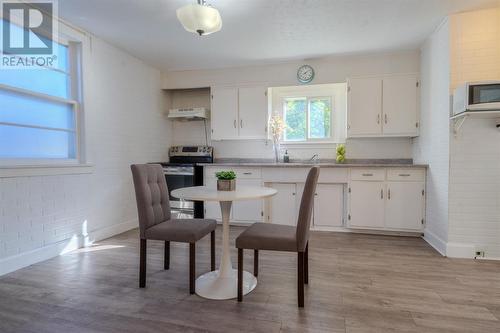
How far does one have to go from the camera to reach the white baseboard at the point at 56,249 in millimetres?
2513

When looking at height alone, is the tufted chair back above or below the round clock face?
below

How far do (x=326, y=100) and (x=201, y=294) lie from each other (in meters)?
3.38

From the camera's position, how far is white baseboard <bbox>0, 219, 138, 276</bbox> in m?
2.51

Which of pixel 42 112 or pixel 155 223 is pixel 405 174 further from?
pixel 42 112

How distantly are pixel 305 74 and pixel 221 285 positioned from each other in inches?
126

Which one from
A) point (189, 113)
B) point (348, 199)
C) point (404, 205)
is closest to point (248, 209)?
point (348, 199)

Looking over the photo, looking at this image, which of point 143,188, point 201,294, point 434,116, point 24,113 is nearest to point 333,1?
point 434,116

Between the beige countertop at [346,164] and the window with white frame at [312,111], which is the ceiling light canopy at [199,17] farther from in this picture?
the window with white frame at [312,111]

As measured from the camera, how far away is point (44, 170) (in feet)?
9.25

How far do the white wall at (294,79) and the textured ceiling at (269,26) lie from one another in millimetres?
211

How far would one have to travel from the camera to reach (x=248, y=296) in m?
2.07

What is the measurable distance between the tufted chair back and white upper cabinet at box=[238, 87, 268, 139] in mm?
2075

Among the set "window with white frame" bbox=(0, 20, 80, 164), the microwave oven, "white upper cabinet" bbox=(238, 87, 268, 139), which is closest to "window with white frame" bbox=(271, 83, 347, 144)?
"white upper cabinet" bbox=(238, 87, 268, 139)

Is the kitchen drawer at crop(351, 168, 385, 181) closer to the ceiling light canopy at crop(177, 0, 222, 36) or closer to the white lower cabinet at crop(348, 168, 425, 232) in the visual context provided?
the white lower cabinet at crop(348, 168, 425, 232)
